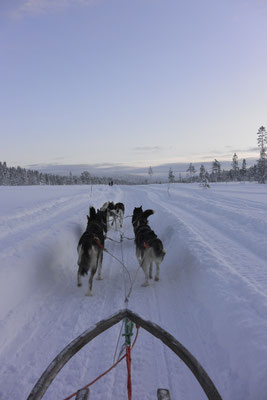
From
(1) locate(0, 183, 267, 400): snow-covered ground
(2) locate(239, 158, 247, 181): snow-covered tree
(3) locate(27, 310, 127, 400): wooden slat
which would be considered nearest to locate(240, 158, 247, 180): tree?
(2) locate(239, 158, 247, 181): snow-covered tree

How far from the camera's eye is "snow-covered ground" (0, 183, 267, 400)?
259cm

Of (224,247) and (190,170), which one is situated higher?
(190,170)

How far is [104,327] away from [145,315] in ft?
7.40

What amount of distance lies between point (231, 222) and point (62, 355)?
358 inches

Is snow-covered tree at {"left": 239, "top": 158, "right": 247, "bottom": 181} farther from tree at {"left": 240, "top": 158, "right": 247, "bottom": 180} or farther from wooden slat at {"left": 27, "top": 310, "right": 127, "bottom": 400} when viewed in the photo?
wooden slat at {"left": 27, "top": 310, "right": 127, "bottom": 400}

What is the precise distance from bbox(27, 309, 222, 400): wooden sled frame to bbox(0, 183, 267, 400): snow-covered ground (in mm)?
1100

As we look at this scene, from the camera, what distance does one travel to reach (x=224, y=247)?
651 cm

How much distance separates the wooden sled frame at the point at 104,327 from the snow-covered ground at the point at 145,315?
110 cm

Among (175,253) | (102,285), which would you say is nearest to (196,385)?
(102,285)

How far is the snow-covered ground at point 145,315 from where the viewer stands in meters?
2.59

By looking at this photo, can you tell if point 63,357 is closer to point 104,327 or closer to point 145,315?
point 104,327

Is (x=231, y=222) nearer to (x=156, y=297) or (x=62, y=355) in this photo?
(x=156, y=297)

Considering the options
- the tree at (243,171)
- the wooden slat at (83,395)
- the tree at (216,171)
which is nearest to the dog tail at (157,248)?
the wooden slat at (83,395)

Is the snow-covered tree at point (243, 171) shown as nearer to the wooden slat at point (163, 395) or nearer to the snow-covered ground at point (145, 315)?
the snow-covered ground at point (145, 315)
